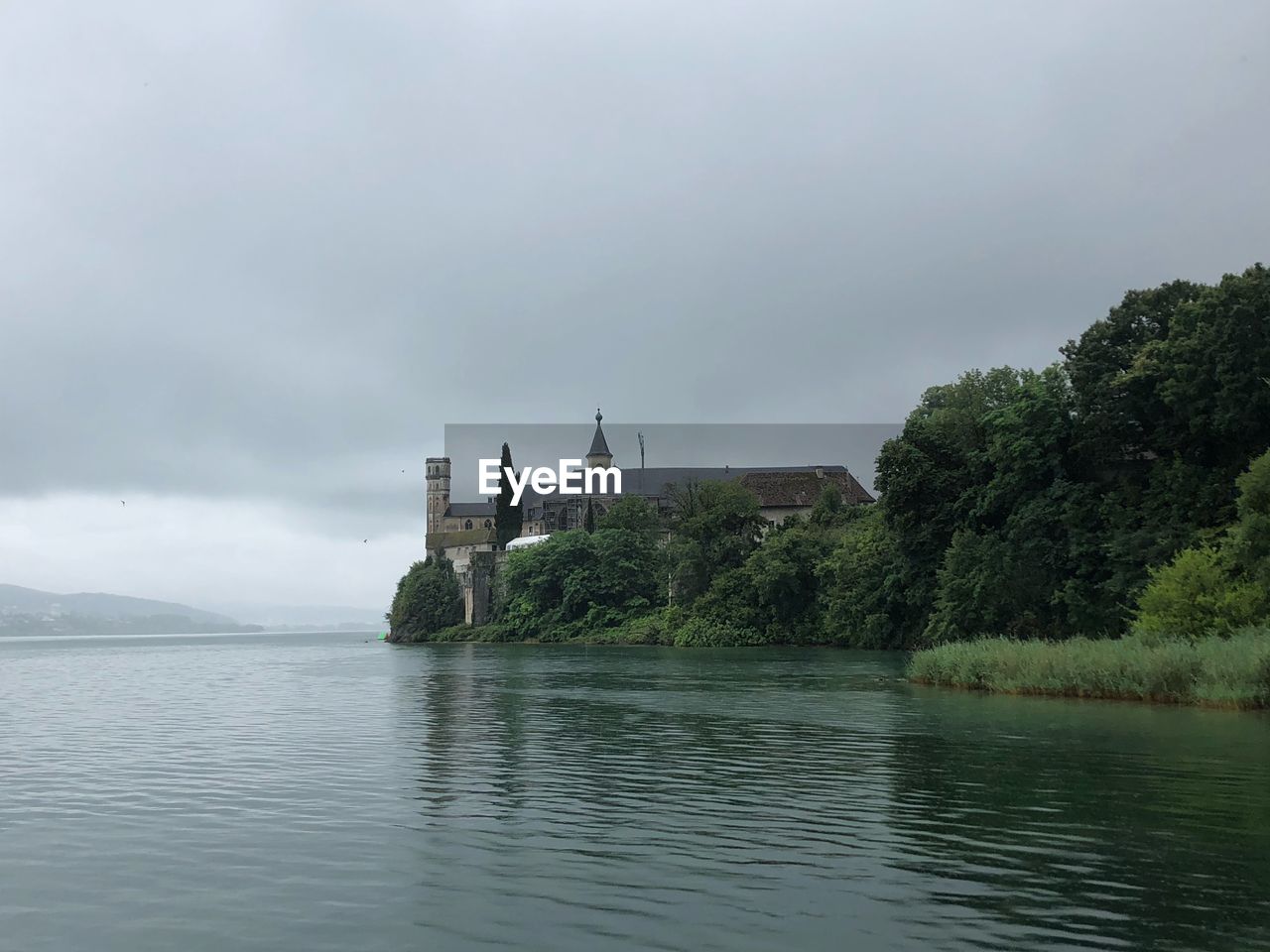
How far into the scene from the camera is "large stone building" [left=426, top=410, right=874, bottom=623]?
149000mm

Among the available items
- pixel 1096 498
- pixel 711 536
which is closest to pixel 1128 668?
pixel 1096 498

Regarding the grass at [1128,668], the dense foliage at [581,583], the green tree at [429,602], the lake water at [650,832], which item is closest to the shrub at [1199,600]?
the grass at [1128,668]

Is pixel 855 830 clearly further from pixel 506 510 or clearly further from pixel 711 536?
pixel 506 510

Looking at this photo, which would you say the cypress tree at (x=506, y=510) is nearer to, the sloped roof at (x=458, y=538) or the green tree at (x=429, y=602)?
the green tree at (x=429, y=602)

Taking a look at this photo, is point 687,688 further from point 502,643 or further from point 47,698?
point 502,643

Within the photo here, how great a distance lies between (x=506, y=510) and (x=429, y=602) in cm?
1693

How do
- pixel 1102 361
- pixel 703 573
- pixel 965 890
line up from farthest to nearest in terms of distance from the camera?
pixel 703 573
pixel 1102 361
pixel 965 890

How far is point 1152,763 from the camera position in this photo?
22.4m

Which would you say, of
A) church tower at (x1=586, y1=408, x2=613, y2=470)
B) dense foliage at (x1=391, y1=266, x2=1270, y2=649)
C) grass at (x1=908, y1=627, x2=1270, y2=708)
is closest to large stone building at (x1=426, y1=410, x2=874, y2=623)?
church tower at (x1=586, y1=408, x2=613, y2=470)

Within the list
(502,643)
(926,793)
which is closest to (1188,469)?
(926,793)

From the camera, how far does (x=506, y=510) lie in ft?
536

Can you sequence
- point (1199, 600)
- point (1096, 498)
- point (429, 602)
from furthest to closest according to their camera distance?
point (429, 602)
point (1096, 498)
point (1199, 600)

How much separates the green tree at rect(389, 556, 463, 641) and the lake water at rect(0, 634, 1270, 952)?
119026 millimetres

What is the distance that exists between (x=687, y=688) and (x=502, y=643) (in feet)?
278
